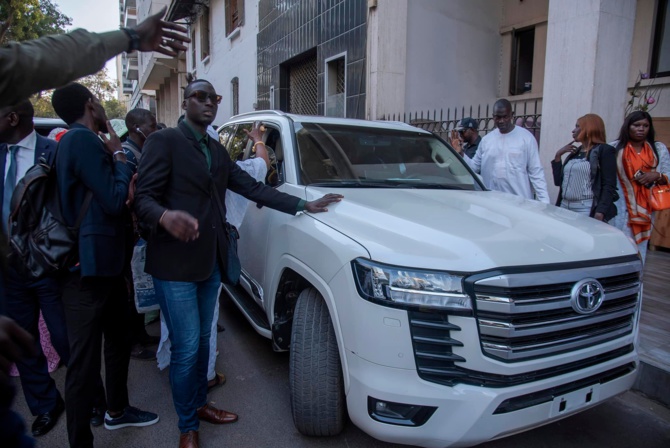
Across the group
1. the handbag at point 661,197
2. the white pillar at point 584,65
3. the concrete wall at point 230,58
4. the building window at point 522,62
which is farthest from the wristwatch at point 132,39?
the concrete wall at point 230,58

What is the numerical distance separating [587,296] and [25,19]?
70.6ft

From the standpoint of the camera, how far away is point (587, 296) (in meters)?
2.15

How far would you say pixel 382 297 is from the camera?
79.6 inches

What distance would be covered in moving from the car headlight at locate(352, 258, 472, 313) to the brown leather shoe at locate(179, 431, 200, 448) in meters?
1.31

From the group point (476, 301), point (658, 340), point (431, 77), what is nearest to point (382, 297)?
point (476, 301)

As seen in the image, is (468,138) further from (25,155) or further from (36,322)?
(36,322)

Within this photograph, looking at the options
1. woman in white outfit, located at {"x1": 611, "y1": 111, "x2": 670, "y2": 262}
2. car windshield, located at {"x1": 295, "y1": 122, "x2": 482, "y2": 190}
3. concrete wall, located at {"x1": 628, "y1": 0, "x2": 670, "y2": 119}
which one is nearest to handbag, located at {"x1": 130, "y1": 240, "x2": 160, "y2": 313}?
car windshield, located at {"x1": 295, "y1": 122, "x2": 482, "y2": 190}

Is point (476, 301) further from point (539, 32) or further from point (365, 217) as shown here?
point (539, 32)

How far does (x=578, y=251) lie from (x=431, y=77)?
7.05 meters

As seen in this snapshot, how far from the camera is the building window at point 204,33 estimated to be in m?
18.9

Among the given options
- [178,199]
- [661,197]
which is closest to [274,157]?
[178,199]

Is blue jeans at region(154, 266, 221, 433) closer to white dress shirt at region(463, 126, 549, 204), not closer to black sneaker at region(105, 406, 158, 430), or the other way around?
A: black sneaker at region(105, 406, 158, 430)

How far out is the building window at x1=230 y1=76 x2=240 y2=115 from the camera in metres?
16.0

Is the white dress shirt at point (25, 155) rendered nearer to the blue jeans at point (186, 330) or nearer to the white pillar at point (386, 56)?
the blue jeans at point (186, 330)
